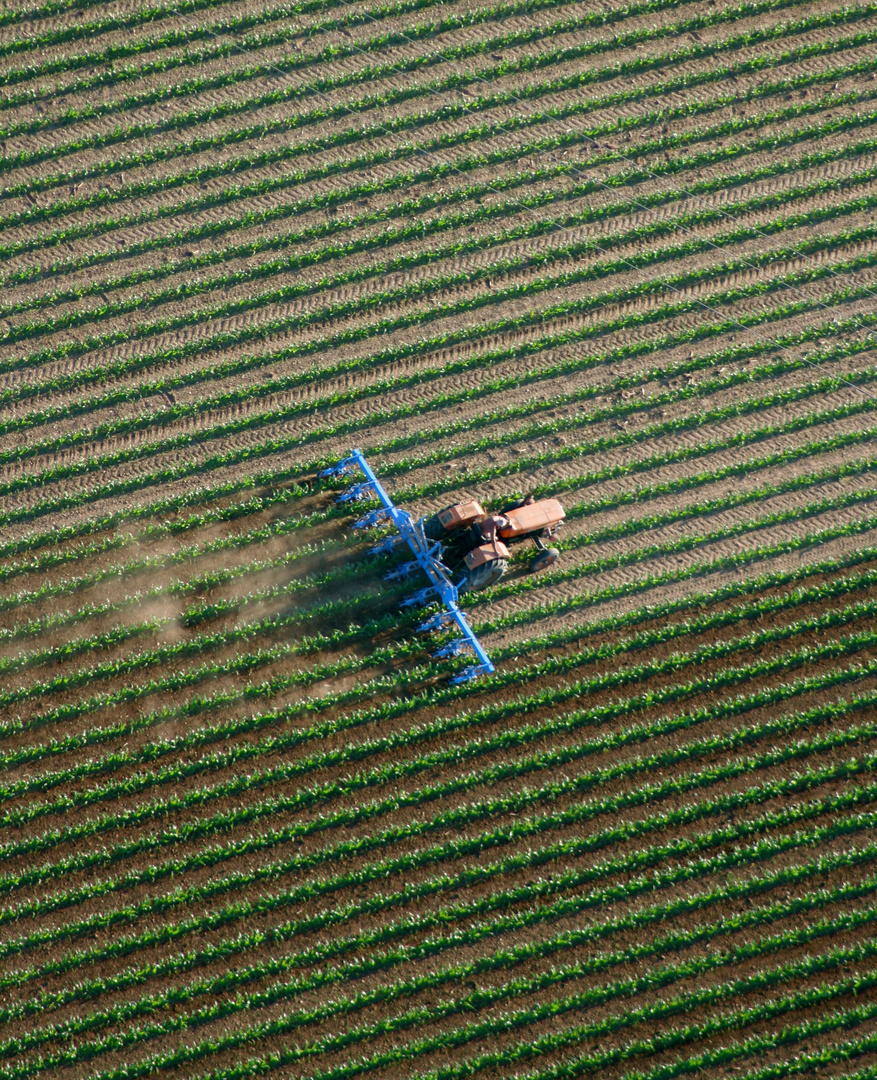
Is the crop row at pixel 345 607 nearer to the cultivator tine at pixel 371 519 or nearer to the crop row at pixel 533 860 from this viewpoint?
the cultivator tine at pixel 371 519

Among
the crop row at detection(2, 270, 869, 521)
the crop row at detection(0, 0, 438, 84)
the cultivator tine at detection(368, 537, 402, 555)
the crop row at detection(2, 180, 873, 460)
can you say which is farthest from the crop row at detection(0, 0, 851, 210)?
the cultivator tine at detection(368, 537, 402, 555)

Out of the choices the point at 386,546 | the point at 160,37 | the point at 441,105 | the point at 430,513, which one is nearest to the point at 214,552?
the point at 386,546

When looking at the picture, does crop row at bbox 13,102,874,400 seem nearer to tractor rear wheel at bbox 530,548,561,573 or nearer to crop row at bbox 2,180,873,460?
crop row at bbox 2,180,873,460

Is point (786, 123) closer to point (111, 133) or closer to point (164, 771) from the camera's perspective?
point (111, 133)

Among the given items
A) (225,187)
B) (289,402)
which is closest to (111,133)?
(225,187)

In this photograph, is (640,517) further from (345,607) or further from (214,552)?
(214,552)
